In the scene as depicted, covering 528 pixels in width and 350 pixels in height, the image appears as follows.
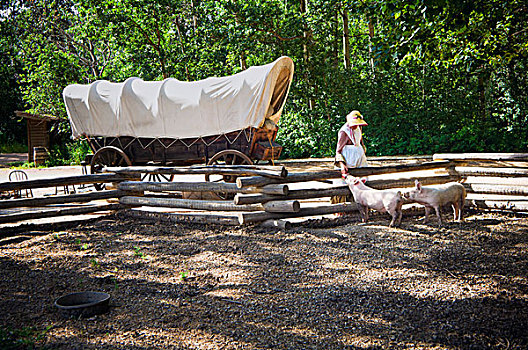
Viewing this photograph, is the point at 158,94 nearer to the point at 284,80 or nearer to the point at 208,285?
the point at 284,80

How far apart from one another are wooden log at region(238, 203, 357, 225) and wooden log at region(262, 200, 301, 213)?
0.10 m

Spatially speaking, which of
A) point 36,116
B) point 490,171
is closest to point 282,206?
point 490,171

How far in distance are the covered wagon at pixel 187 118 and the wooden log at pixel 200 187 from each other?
2.33 meters

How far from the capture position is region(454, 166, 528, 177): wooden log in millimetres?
7604

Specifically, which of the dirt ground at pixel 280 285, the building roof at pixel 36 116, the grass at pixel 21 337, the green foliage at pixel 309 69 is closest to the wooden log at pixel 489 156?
the dirt ground at pixel 280 285

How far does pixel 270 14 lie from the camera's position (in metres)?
17.8

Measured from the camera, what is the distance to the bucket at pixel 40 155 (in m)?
22.3

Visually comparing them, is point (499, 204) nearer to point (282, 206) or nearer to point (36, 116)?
point (282, 206)

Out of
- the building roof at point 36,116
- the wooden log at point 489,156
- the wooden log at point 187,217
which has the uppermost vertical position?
the building roof at point 36,116

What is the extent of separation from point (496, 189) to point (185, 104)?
6.49 meters

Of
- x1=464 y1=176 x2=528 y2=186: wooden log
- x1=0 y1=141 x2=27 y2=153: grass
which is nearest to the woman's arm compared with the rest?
x1=464 y1=176 x2=528 y2=186: wooden log

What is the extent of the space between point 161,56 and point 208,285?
1828cm

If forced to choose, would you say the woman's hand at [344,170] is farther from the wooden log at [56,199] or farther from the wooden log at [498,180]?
the wooden log at [56,199]

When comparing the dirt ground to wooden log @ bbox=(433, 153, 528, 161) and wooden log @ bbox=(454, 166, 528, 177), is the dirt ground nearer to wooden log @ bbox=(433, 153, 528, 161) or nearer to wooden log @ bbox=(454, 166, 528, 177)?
wooden log @ bbox=(454, 166, 528, 177)
